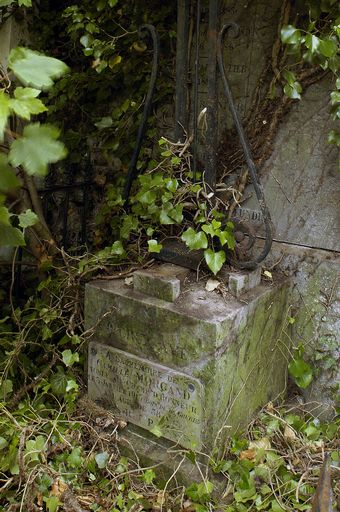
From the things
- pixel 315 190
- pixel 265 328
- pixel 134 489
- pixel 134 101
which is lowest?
pixel 134 489

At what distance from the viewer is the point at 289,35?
8.09ft

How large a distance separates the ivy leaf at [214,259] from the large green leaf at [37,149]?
1.46 meters

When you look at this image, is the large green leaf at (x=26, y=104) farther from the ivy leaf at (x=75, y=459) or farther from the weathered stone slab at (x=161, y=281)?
the ivy leaf at (x=75, y=459)

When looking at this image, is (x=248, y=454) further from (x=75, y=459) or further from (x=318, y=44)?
(x=318, y=44)

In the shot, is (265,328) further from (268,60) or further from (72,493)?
(268,60)

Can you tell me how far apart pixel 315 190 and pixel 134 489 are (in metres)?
1.58

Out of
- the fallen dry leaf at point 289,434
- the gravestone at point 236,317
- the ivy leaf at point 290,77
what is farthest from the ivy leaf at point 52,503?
the ivy leaf at point 290,77

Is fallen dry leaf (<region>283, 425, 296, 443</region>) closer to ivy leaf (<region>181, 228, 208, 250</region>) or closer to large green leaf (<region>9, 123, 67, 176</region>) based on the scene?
ivy leaf (<region>181, 228, 208, 250</region>)

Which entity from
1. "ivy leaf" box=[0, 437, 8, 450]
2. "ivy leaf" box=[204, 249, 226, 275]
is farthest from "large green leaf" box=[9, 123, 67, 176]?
"ivy leaf" box=[0, 437, 8, 450]

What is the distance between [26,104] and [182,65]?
155 centimetres

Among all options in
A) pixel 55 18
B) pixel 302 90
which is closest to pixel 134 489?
pixel 302 90

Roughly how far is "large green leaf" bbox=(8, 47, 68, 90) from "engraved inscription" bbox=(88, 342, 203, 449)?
5.02 feet

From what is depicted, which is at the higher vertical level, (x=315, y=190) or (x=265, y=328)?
(x=315, y=190)

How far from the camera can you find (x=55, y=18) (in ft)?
11.9
